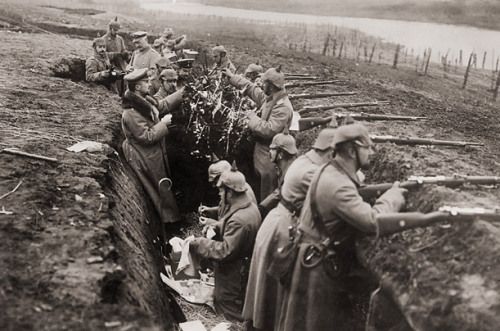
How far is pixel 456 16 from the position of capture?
26.1 metres

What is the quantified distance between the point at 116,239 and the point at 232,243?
158cm

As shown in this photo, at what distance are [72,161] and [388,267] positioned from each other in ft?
13.0

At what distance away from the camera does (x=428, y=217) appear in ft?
13.7

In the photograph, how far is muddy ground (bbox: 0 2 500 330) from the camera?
373 cm

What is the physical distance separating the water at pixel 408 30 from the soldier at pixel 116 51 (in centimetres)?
1418

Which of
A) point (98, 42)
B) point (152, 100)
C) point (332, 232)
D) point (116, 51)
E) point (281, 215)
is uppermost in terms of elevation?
point (98, 42)

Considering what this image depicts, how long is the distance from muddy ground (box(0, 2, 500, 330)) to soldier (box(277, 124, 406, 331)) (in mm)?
402

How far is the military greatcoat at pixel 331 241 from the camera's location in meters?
4.41

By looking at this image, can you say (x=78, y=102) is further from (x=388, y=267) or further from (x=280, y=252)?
(x=388, y=267)

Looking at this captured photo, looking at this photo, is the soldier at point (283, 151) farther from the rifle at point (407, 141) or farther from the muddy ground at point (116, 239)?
the muddy ground at point (116, 239)

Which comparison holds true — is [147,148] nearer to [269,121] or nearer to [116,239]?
[269,121]

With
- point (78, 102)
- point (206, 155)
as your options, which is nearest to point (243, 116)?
point (206, 155)

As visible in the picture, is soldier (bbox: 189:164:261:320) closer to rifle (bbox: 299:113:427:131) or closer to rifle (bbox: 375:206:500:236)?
rifle (bbox: 299:113:427:131)

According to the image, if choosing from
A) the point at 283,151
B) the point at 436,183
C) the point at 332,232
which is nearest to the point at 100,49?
the point at 283,151
